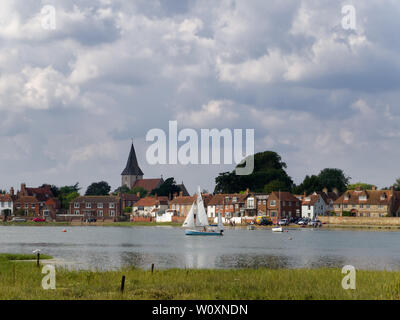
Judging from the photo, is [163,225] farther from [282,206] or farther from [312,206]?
[312,206]

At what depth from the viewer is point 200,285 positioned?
31734mm

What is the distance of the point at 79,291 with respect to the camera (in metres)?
28.1

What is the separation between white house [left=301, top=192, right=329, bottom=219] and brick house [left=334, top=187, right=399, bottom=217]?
10167 mm

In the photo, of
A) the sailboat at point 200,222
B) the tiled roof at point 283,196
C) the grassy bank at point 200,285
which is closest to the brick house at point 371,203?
the tiled roof at point 283,196

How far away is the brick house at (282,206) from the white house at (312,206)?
154 cm

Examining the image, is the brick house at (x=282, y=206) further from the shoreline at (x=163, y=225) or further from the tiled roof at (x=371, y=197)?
the tiled roof at (x=371, y=197)

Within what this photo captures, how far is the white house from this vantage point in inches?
6713

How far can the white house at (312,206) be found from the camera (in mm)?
170500

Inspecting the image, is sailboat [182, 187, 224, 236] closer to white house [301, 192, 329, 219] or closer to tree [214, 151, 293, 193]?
white house [301, 192, 329, 219]

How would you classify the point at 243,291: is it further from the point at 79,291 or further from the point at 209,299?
the point at 79,291

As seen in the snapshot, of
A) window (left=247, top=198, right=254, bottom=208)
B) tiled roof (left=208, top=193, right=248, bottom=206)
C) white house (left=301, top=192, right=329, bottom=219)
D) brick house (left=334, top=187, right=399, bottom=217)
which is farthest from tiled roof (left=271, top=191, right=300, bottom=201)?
brick house (left=334, top=187, right=399, bottom=217)

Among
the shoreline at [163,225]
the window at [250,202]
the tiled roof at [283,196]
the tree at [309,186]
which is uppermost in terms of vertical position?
the tree at [309,186]
